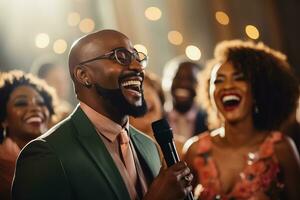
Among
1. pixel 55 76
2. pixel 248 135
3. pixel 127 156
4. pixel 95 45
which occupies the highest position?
pixel 95 45

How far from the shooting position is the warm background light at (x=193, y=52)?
4931mm

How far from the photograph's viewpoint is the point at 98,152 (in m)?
1.66

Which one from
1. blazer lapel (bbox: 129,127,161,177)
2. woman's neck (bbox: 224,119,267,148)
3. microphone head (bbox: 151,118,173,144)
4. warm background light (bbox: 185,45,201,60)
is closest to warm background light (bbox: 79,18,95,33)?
warm background light (bbox: 185,45,201,60)

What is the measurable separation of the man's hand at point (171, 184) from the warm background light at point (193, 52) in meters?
3.38

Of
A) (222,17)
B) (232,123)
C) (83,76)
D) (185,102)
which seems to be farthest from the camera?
(222,17)

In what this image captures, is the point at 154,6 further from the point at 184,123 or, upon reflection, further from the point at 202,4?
the point at 184,123

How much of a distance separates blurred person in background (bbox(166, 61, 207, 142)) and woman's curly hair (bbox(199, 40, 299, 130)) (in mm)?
608

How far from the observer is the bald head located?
68.7 inches

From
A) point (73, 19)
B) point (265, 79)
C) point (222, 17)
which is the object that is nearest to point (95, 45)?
point (265, 79)

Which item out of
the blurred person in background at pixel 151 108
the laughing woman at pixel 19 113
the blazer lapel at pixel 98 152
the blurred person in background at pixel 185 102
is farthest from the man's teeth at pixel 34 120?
the blurred person in background at pixel 185 102

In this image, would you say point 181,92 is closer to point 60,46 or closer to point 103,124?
point 60,46

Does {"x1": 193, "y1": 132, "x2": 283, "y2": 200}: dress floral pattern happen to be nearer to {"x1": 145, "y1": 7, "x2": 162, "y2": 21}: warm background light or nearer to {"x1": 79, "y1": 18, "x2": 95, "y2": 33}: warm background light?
{"x1": 79, "y1": 18, "x2": 95, "y2": 33}: warm background light

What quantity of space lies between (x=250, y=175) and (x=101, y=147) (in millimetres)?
951

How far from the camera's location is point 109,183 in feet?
5.31
